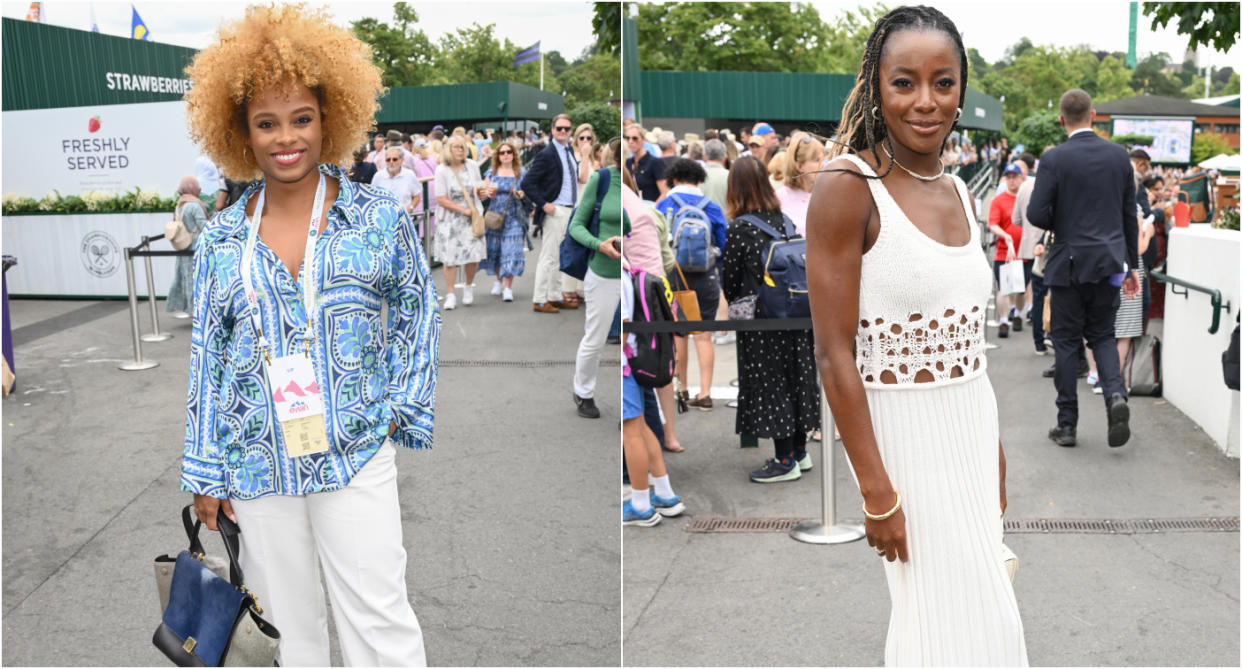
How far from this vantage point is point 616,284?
330 centimetres

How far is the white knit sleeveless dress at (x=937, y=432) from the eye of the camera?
2246 mm

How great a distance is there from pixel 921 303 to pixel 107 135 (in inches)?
365

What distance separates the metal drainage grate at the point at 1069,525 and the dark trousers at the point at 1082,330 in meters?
1.37

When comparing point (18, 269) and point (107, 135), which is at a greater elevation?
point (107, 135)

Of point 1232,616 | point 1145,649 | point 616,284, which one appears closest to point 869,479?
point 616,284

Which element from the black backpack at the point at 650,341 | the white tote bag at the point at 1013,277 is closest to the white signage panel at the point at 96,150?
the black backpack at the point at 650,341

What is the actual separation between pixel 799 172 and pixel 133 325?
159 inches

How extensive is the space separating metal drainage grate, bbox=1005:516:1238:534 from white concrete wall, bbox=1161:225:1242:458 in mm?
1293

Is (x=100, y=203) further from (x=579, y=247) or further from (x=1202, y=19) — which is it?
(x=1202, y=19)

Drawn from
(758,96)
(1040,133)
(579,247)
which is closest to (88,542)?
(579,247)

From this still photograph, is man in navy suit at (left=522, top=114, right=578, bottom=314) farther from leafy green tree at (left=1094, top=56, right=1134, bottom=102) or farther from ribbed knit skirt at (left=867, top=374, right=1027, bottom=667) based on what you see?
leafy green tree at (left=1094, top=56, right=1134, bottom=102)

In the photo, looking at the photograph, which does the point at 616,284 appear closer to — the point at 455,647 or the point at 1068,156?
the point at 455,647

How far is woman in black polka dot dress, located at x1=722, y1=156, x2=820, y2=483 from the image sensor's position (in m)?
6.30

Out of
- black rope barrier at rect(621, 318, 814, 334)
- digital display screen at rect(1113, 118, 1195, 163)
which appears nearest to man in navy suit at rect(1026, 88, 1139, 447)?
black rope barrier at rect(621, 318, 814, 334)
